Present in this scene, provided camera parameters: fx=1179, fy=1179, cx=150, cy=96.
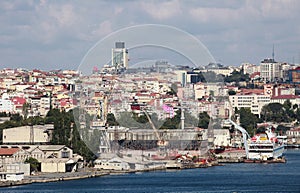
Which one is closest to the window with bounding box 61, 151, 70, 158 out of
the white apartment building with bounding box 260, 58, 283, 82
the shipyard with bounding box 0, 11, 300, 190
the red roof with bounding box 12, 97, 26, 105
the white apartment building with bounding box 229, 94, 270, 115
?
the shipyard with bounding box 0, 11, 300, 190

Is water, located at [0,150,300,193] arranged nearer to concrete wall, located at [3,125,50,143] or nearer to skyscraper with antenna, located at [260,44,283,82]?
concrete wall, located at [3,125,50,143]

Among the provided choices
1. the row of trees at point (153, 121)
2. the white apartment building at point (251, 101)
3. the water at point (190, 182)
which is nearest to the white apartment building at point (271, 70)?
the white apartment building at point (251, 101)

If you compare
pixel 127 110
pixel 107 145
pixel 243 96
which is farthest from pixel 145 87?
pixel 243 96

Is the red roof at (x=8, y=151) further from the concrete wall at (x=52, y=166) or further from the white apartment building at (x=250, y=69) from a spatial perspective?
the white apartment building at (x=250, y=69)

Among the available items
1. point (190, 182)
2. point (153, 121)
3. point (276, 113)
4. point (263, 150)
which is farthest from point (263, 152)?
point (276, 113)

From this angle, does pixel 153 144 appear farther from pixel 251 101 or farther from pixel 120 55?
pixel 251 101
